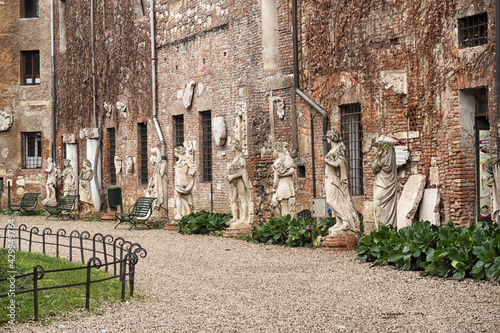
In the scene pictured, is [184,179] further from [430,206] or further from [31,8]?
[31,8]

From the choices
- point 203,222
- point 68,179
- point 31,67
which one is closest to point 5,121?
point 31,67

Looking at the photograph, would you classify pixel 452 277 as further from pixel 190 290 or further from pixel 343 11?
pixel 343 11

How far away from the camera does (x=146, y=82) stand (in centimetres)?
2177

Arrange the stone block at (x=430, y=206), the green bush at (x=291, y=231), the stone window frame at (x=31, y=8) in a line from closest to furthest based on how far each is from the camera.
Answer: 1. the stone block at (x=430, y=206)
2. the green bush at (x=291, y=231)
3. the stone window frame at (x=31, y=8)

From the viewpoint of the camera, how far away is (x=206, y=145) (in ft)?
64.5

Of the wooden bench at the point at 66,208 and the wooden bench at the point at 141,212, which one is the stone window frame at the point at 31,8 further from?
the wooden bench at the point at 141,212

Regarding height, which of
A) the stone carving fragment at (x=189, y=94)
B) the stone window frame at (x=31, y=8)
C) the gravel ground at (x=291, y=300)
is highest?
the stone window frame at (x=31, y=8)

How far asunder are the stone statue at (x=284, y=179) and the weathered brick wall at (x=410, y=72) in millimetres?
1357

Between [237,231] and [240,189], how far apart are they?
3.03ft

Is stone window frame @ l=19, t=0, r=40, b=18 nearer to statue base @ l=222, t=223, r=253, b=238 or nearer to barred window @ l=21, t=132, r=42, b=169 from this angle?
barred window @ l=21, t=132, r=42, b=169

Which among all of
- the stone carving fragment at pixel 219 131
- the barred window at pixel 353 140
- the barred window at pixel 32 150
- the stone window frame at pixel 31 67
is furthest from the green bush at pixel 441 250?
the stone window frame at pixel 31 67

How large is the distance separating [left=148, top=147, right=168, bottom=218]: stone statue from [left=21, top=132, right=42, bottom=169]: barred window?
33.9 feet

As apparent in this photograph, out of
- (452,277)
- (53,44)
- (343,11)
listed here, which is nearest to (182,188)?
(343,11)

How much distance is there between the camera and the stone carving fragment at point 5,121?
28031 mm
